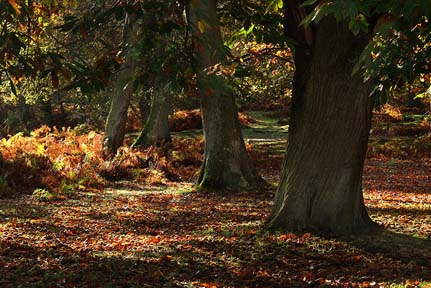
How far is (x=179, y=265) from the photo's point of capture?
6.73 meters

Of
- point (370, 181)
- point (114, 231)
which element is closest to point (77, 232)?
point (114, 231)

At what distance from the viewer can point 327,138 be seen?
25.0 feet

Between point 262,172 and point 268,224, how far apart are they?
8.61 m

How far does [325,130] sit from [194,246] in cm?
248

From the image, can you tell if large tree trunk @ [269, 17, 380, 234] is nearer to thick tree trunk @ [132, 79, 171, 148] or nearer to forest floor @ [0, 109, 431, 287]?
forest floor @ [0, 109, 431, 287]

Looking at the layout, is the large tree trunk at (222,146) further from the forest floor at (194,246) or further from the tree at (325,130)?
the tree at (325,130)

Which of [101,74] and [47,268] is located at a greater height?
[101,74]

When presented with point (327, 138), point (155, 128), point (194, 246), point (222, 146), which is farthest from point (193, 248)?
point (155, 128)

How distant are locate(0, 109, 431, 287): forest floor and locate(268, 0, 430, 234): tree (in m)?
0.38

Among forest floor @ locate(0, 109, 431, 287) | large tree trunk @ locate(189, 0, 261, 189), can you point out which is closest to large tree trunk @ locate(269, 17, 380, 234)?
forest floor @ locate(0, 109, 431, 287)

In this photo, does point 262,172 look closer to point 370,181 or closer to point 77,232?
point 370,181

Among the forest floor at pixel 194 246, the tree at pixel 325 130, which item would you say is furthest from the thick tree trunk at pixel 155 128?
the tree at pixel 325 130

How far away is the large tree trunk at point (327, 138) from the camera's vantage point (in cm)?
749

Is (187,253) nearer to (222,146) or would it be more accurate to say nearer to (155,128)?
(222,146)
